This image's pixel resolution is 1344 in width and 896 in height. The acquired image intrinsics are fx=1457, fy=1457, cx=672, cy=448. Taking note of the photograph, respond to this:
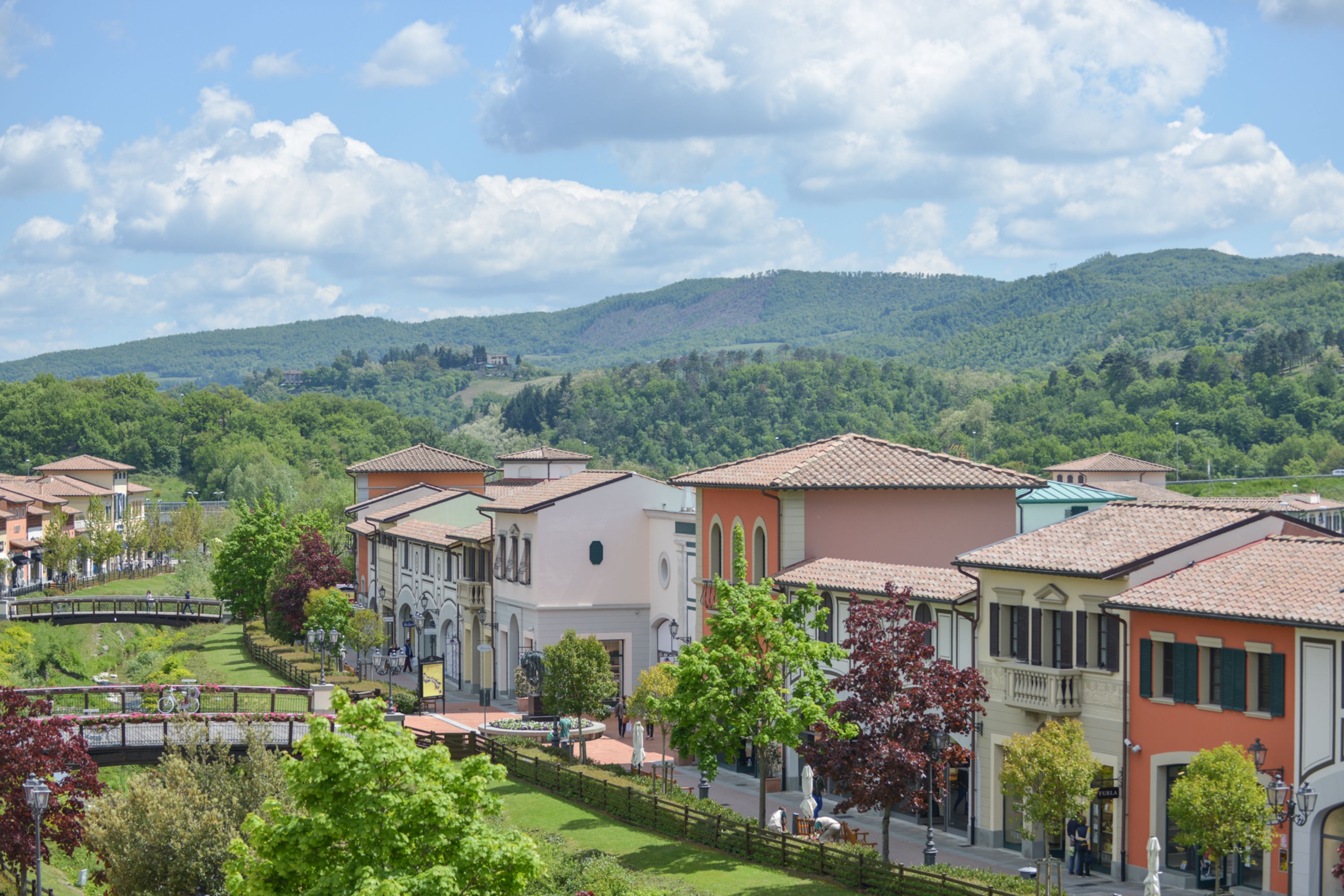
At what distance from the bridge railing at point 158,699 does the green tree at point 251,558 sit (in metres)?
23.4

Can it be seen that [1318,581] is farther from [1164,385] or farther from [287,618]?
[1164,385]

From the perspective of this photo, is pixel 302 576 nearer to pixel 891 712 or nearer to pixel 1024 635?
pixel 891 712

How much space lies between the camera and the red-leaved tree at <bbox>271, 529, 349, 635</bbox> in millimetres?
70438

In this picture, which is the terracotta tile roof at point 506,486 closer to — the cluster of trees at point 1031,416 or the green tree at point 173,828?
the green tree at point 173,828

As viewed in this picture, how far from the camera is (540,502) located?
5300 centimetres

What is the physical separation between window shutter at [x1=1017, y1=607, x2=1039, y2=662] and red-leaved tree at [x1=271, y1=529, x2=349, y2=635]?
143 ft

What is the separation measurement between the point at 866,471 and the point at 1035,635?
11.4 metres

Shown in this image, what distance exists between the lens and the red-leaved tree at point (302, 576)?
70438mm

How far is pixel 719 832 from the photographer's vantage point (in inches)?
1261

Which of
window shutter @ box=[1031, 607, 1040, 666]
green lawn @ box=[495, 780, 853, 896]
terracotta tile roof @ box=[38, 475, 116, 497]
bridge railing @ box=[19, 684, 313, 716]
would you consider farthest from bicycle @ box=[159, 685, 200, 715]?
terracotta tile roof @ box=[38, 475, 116, 497]

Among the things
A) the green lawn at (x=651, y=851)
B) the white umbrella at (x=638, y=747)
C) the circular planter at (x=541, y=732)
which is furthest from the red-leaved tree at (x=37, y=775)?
the circular planter at (x=541, y=732)

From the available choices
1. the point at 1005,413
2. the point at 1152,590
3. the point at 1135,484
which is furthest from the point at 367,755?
the point at 1005,413

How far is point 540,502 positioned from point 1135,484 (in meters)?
35.0

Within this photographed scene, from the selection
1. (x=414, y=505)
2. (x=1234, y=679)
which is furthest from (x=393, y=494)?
(x=1234, y=679)
